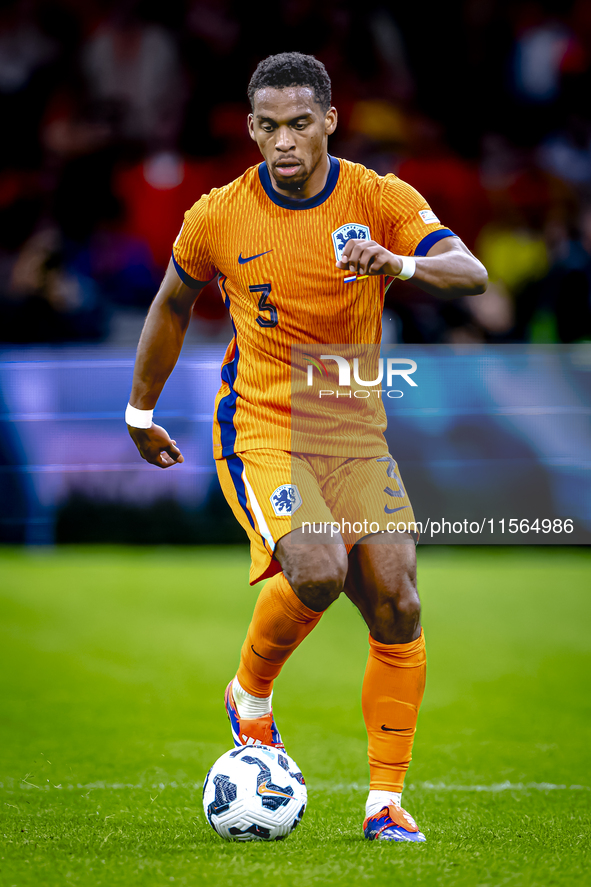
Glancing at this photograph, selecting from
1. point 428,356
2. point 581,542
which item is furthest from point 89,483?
point 581,542

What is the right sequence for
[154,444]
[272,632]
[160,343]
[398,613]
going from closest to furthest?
1. [398,613]
2. [272,632]
3. [160,343]
4. [154,444]

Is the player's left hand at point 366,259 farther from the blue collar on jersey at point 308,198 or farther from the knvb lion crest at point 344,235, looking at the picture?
the blue collar on jersey at point 308,198

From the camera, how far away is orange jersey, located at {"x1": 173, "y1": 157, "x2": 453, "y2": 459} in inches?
118

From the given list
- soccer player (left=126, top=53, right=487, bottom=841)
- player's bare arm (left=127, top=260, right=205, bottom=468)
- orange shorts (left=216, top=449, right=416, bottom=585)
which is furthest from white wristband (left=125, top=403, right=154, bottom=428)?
→ orange shorts (left=216, top=449, right=416, bottom=585)

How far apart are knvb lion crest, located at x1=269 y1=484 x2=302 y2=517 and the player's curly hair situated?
3.56 ft

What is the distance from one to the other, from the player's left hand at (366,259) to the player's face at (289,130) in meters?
0.44

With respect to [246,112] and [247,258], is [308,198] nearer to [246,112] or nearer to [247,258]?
[247,258]

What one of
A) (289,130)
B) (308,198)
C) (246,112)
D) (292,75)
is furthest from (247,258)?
(246,112)

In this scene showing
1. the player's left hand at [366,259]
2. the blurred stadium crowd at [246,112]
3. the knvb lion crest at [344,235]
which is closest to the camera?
the player's left hand at [366,259]

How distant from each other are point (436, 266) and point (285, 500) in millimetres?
758

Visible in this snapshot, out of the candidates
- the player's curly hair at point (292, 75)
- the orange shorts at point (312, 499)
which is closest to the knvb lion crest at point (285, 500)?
the orange shorts at point (312, 499)

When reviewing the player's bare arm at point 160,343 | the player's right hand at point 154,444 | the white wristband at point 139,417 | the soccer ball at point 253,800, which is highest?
the player's bare arm at point 160,343

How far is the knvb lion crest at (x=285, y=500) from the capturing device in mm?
2869

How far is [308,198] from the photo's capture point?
9.94ft
